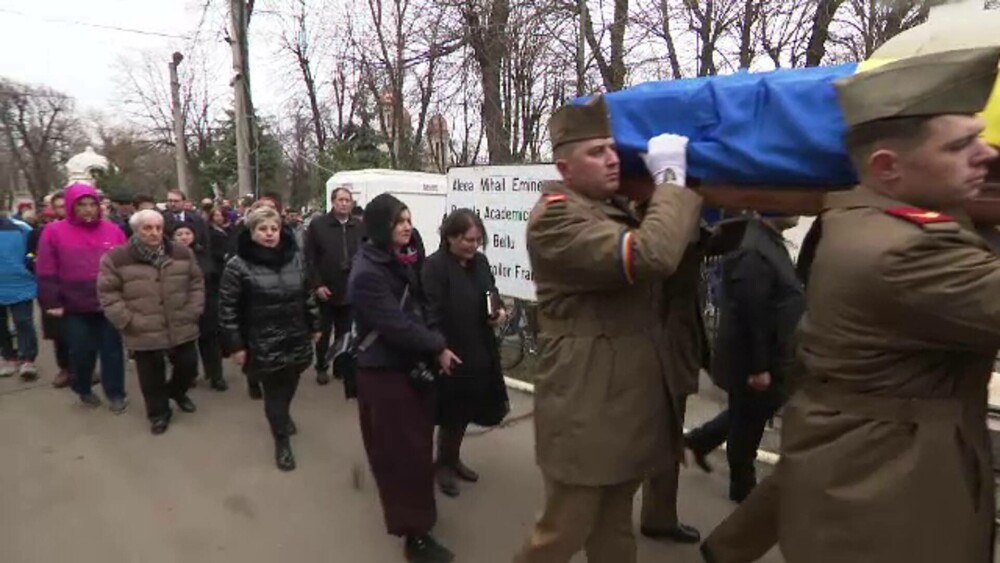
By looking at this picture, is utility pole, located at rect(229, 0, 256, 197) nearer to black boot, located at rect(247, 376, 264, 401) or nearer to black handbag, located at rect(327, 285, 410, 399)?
black boot, located at rect(247, 376, 264, 401)

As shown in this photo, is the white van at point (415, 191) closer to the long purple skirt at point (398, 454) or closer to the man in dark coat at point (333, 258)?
the man in dark coat at point (333, 258)

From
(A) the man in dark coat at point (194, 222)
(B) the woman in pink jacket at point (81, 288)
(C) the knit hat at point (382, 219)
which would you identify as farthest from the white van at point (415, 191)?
(C) the knit hat at point (382, 219)

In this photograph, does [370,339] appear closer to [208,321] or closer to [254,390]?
[254,390]

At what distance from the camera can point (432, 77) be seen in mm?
10086

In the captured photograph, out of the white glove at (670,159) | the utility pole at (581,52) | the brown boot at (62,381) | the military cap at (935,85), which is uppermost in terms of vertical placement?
the utility pole at (581,52)

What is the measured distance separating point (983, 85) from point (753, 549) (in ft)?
5.32

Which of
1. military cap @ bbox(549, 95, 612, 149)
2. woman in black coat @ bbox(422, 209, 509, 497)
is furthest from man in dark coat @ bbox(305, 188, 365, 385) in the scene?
military cap @ bbox(549, 95, 612, 149)

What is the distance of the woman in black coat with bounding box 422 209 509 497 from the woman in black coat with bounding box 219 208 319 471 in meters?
1.06

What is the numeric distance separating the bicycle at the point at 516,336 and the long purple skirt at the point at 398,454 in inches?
118

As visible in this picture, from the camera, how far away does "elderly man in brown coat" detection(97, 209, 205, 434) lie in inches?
183

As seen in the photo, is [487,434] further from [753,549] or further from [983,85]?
[983,85]

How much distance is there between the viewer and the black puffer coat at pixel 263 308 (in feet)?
13.2

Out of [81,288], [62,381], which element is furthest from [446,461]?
[62,381]

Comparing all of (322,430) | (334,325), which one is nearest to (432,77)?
(334,325)
